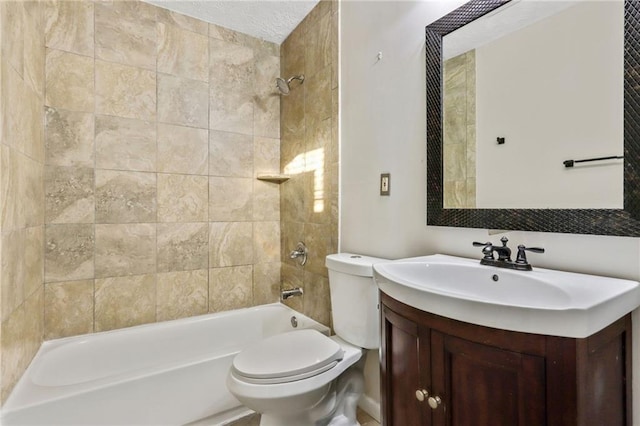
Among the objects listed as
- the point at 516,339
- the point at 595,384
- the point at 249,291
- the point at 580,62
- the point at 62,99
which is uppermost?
the point at 62,99

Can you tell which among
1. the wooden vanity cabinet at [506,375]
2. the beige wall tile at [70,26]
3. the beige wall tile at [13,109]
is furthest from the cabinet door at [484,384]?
the beige wall tile at [70,26]

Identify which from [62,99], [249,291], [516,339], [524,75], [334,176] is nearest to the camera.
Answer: [516,339]

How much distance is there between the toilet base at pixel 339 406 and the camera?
4.62ft

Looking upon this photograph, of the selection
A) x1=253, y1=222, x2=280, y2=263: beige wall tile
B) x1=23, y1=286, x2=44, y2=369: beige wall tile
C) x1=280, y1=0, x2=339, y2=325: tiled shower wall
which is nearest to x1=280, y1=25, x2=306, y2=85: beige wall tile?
x1=280, y1=0, x2=339, y2=325: tiled shower wall

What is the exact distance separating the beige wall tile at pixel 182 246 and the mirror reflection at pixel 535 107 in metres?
1.66

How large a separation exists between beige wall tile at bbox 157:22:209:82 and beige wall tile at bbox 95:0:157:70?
5 cm

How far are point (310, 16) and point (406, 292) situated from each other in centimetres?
202

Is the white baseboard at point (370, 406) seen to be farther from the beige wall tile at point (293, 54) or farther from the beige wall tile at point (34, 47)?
the beige wall tile at point (34, 47)

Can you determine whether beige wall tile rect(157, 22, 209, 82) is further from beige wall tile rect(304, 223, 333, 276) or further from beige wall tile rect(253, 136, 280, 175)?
beige wall tile rect(304, 223, 333, 276)

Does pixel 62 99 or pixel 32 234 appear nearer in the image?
pixel 32 234

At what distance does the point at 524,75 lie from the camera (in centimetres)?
109

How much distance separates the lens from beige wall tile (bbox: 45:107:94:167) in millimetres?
1772

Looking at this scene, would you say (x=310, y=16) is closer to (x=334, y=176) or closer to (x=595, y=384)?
(x=334, y=176)

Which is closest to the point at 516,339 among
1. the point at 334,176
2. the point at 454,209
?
the point at 454,209
